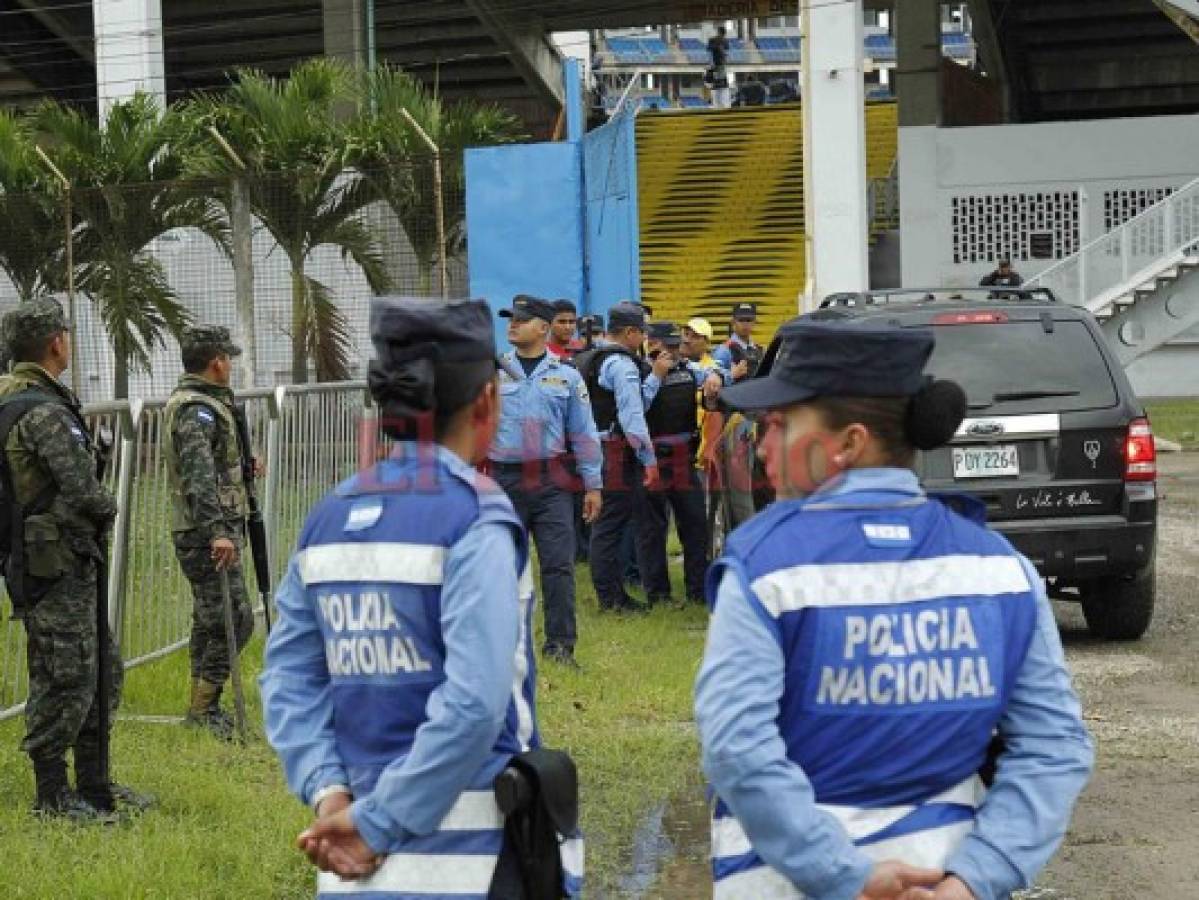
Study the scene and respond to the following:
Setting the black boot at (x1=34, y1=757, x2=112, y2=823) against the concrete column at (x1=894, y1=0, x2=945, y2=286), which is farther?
the concrete column at (x1=894, y1=0, x2=945, y2=286)

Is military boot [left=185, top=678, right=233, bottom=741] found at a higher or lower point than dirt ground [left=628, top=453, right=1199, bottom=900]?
higher

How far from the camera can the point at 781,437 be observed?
3.32 metres

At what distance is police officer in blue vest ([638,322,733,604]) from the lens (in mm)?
12867

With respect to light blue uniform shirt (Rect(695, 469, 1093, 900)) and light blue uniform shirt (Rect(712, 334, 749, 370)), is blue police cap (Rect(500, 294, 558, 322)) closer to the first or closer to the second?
light blue uniform shirt (Rect(712, 334, 749, 370))

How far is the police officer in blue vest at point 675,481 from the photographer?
507 inches

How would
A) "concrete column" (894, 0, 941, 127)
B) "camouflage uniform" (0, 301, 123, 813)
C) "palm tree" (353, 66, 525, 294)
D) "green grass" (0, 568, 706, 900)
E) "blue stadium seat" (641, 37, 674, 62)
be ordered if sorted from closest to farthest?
"green grass" (0, 568, 706, 900) < "camouflage uniform" (0, 301, 123, 813) < "palm tree" (353, 66, 525, 294) < "concrete column" (894, 0, 941, 127) < "blue stadium seat" (641, 37, 674, 62)

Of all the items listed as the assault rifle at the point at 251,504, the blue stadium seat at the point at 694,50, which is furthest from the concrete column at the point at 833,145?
the blue stadium seat at the point at 694,50

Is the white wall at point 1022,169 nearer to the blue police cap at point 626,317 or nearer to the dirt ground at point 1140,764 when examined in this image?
the blue police cap at point 626,317

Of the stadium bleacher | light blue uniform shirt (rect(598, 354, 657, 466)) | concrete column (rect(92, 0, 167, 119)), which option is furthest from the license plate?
the stadium bleacher

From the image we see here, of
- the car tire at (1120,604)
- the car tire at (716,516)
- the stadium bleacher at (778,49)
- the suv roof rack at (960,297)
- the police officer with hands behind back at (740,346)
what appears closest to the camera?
the car tire at (1120,604)

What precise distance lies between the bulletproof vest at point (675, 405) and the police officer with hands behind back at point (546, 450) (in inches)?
98.0

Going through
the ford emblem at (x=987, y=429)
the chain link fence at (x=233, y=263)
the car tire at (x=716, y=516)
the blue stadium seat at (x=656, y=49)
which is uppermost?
the blue stadium seat at (x=656, y=49)

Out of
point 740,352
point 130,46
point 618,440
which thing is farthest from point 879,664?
point 130,46

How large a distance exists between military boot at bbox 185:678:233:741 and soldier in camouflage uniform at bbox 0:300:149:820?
4.95 ft
